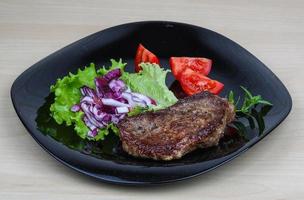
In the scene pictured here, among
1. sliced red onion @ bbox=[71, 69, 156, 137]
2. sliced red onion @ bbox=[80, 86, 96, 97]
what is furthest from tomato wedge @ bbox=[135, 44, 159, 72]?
sliced red onion @ bbox=[80, 86, 96, 97]

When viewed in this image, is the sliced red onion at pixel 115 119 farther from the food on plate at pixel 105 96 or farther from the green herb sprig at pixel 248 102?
the green herb sprig at pixel 248 102

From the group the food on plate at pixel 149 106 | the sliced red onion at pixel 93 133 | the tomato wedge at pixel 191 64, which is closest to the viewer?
the food on plate at pixel 149 106

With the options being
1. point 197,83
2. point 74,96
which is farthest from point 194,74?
point 74,96

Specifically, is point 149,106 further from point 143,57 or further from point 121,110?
point 143,57

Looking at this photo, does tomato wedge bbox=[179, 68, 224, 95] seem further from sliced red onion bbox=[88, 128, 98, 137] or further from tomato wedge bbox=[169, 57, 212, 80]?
sliced red onion bbox=[88, 128, 98, 137]

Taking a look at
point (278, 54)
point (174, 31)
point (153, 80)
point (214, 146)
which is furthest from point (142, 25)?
point (214, 146)

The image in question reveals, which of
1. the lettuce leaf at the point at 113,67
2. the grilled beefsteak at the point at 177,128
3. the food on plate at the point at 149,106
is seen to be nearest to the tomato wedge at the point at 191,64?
the food on plate at the point at 149,106
